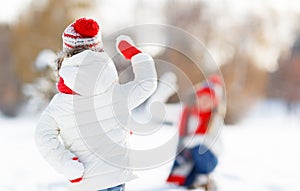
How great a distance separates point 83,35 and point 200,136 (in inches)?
117

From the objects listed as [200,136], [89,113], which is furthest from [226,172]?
[89,113]

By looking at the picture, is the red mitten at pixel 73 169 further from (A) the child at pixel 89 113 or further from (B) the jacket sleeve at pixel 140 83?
(B) the jacket sleeve at pixel 140 83

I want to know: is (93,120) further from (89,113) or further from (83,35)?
(83,35)

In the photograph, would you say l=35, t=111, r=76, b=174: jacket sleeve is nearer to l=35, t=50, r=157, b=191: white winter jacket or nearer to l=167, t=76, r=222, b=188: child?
l=35, t=50, r=157, b=191: white winter jacket

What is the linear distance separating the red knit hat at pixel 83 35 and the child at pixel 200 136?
2839mm

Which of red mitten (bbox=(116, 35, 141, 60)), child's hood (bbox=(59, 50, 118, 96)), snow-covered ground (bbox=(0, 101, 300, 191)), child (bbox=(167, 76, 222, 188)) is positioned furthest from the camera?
snow-covered ground (bbox=(0, 101, 300, 191))

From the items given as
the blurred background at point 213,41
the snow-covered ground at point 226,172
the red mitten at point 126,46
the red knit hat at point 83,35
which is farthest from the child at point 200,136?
the blurred background at point 213,41

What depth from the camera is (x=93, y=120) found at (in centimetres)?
243

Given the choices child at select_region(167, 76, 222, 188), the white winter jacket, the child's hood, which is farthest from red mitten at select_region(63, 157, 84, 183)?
child at select_region(167, 76, 222, 188)

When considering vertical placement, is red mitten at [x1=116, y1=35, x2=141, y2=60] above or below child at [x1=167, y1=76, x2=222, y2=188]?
above

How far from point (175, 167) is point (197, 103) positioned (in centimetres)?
79

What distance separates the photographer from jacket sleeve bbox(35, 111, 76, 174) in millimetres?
2380

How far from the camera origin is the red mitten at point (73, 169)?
Result: 2.38 meters

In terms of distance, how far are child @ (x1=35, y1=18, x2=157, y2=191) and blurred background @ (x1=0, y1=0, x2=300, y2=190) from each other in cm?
1545
